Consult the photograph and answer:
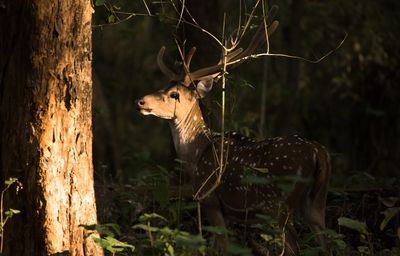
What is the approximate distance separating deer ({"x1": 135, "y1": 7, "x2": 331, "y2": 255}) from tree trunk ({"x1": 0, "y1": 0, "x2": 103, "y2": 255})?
1246 millimetres

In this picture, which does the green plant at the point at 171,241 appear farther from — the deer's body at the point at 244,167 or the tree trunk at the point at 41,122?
the deer's body at the point at 244,167

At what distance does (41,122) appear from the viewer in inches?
229

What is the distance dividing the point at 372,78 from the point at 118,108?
36.0 ft

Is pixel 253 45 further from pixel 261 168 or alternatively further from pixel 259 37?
pixel 261 168

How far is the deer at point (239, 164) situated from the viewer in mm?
7387

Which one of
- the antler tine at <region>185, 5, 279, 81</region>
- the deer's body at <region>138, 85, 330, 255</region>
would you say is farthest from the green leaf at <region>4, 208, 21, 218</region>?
the antler tine at <region>185, 5, 279, 81</region>

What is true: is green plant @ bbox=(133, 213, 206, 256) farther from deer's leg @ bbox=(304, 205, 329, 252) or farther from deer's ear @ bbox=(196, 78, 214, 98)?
deer's ear @ bbox=(196, 78, 214, 98)

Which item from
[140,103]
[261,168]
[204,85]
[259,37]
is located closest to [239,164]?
[261,168]

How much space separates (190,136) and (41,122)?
9.89 feet

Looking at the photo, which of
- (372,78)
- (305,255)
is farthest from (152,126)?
(305,255)

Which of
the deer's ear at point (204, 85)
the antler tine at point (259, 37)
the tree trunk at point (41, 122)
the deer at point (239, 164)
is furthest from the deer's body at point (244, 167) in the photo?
the tree trunk at point (41, 122)

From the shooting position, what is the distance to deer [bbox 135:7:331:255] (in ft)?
24.2

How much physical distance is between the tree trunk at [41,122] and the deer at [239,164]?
1246mm

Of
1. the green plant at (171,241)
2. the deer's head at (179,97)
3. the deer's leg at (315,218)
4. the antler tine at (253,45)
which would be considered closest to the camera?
the green plant at (171,241)
